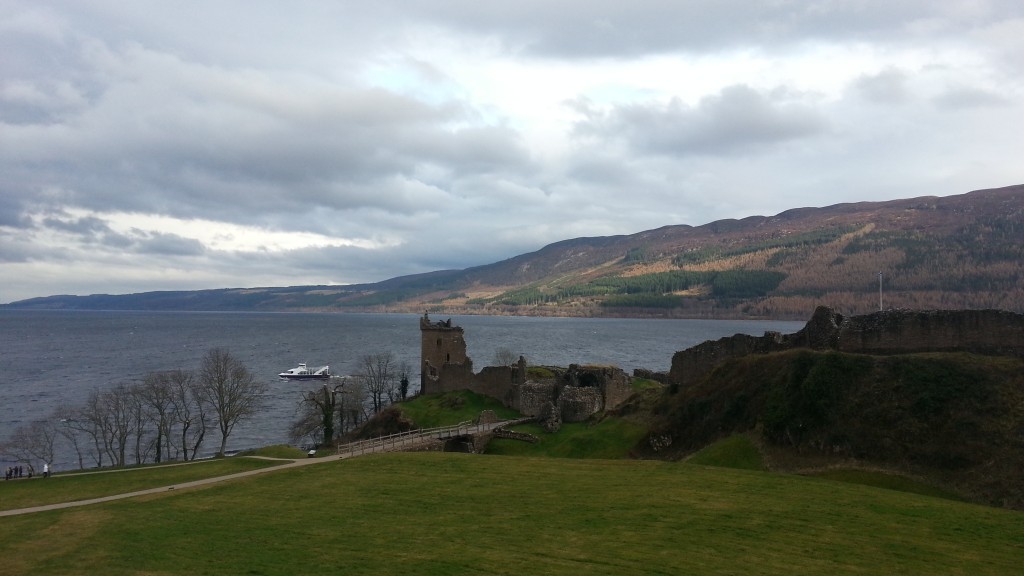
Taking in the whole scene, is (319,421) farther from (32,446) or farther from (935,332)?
(935,332)

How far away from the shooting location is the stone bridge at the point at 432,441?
40.7 meters

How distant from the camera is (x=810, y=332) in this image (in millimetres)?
35875

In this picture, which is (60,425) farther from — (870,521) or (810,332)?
(870,521)

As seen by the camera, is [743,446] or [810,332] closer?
[743,446]

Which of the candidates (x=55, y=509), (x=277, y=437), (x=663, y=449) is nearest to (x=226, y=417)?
(x=277, y=437)

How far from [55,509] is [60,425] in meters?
50.7

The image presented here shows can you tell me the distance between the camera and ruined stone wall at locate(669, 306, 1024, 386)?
2991cm

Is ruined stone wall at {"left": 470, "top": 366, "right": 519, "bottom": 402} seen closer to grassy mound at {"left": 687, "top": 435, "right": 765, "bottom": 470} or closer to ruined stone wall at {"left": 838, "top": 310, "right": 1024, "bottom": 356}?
grassy mound at {"left": 687, "top": 435, "right": 765, "bottom": 470}

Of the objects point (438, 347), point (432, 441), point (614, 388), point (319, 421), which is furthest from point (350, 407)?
point (614, 388)

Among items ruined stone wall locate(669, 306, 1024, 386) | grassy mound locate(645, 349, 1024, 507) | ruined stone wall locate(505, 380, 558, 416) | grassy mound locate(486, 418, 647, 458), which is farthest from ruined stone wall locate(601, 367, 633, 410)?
grassy mound locate(645, 349, 1024, 507)

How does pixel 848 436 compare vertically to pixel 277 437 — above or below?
above

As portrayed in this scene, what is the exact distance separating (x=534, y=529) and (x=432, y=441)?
79.2 ft

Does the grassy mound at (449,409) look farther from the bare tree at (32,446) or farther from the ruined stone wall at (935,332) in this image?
the ruined stone wall at (935,332)

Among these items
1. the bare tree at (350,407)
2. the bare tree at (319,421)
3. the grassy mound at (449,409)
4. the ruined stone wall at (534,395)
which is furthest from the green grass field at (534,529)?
the bare tree at (350,407)
